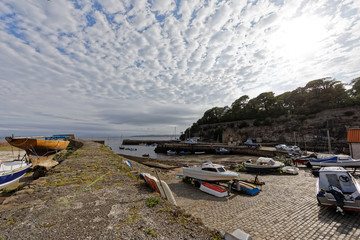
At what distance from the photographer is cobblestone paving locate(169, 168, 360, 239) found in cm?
570

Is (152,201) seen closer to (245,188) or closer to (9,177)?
(245,188)

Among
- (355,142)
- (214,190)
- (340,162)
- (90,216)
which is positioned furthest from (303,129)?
(90,216)

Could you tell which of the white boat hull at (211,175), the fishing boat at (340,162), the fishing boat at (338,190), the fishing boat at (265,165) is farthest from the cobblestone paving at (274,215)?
the fishing boat at (340,162)

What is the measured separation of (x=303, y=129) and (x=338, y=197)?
5138cm

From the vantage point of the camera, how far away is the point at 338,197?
6.71 meters

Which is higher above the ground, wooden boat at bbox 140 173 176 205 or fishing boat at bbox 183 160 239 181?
wooden boat at bbox 140 173 176 205

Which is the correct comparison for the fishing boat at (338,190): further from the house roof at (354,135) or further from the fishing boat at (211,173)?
the house roof at (354,135)

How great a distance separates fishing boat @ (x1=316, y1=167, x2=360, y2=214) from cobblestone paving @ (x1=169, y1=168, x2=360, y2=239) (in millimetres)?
506

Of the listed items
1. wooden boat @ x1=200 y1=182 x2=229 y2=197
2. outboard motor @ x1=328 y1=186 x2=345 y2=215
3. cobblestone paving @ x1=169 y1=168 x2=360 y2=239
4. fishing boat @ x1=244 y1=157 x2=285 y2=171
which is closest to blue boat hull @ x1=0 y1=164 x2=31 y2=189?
cobblestone paving @ x1=169 y1=168 x2=360 y2=239

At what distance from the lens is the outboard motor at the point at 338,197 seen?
Answer: 21.6ft

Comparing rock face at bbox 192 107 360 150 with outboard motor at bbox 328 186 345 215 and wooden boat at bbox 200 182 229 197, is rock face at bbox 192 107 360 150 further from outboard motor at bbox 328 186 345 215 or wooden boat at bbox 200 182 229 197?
wooden boat at bbox 200 182 229 197

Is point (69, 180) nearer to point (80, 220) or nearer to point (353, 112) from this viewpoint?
point (80, 220)

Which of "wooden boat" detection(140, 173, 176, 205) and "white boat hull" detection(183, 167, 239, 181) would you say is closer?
"wooden boat" detection(140, 173, 176, 205)

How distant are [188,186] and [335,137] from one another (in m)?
48.6
